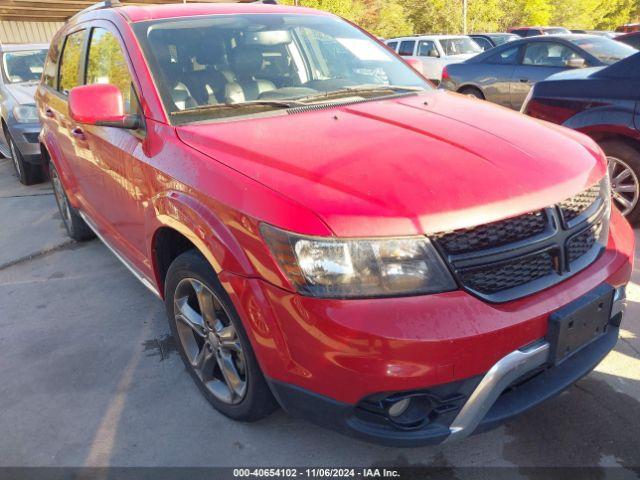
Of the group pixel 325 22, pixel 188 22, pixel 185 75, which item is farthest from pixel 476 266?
pixel 325 22

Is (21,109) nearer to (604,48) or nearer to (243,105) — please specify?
(243,105)

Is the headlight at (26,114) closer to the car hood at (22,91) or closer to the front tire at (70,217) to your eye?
the car hood at (22,91)

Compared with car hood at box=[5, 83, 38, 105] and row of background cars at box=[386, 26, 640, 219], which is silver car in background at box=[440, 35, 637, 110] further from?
car hood at box=[5, 83, 38, 105]

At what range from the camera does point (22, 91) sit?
23.0 feet

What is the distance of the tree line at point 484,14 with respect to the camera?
118 ft

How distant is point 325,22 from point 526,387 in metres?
2.49

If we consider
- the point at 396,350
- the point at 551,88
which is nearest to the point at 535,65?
the point at 551,88

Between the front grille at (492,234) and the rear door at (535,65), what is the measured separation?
270 inches

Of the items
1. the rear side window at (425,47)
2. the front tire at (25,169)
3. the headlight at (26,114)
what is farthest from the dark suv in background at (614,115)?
the rear side window at (425,47)

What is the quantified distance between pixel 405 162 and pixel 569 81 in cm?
312

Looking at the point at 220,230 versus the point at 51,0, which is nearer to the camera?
the point at 220,230

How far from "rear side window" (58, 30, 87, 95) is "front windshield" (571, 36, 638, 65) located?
21.3 ft

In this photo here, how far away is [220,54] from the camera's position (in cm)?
279

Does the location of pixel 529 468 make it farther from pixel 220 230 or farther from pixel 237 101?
pixel 237 101
